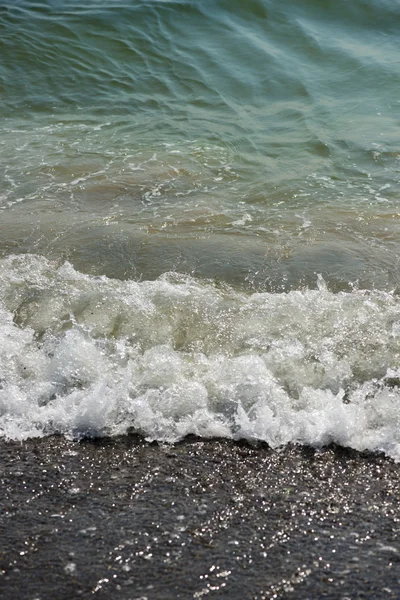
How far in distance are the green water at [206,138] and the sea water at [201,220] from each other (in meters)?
0.03

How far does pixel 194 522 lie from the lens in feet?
11.7

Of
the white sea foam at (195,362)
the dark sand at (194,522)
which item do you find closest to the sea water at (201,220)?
the white sea foam at (195,362)

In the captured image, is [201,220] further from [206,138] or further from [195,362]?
[195,362]

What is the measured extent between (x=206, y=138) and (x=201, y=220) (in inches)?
101

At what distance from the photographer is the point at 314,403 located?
4.47 m

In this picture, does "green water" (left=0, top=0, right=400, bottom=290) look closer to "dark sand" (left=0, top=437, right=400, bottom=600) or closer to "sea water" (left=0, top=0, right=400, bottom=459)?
"sea water" (left=0, top=0, right=400, bottom=459)

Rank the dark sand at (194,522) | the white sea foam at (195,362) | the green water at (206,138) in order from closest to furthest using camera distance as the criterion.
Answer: the dark sand at (194,522)
the white sea foam at (195,362)
the green water at (206,138)

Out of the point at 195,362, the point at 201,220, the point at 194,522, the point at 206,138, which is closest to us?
the point at 194,522

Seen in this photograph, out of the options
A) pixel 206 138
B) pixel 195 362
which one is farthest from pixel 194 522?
pixel 206 138

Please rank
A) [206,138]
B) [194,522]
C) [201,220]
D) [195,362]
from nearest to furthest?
[194,522] → [195,362] → [201,220] → [206,138]

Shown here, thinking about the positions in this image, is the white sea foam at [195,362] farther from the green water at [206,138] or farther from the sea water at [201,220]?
the green water at [206,138]

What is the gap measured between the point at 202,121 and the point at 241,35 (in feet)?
12.6

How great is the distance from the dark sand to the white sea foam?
6.8 inches

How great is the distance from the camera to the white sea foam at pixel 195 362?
4.31m
